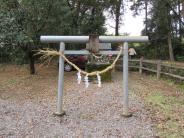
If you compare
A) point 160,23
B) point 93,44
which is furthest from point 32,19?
point 160,23

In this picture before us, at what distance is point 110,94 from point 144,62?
976 centimetres

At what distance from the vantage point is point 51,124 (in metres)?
8.36

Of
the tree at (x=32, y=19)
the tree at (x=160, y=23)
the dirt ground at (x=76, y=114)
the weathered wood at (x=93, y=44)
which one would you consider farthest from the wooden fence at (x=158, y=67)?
the tree at (x=160, y=23)

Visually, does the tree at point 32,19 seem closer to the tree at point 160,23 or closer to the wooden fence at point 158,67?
the wooden fence at point 158,67

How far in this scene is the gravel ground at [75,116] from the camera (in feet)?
25.4

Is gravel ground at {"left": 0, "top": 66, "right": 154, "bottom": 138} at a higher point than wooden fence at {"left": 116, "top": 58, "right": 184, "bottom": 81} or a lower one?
lower

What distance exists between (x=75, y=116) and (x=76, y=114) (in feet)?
0.70

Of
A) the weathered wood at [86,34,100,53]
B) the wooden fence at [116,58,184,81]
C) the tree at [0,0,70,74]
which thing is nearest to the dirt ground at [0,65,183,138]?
the weathered wood at [86,34,100,53]

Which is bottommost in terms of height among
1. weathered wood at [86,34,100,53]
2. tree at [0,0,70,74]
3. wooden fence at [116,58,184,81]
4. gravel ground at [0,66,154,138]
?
gravel ground at [0,66,154,138]

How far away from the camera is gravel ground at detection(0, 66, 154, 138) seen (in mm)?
7746

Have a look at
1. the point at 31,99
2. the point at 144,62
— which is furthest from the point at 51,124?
the point at 144,62

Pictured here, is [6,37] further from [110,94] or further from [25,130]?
[25,130]

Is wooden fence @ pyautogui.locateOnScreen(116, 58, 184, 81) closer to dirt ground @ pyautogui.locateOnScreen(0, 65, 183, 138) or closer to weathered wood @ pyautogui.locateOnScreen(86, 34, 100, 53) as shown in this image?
dirt ground @ pyautogui.locateOnScreen(0, 65, 183, 138)

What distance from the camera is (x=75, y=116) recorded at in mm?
9023
